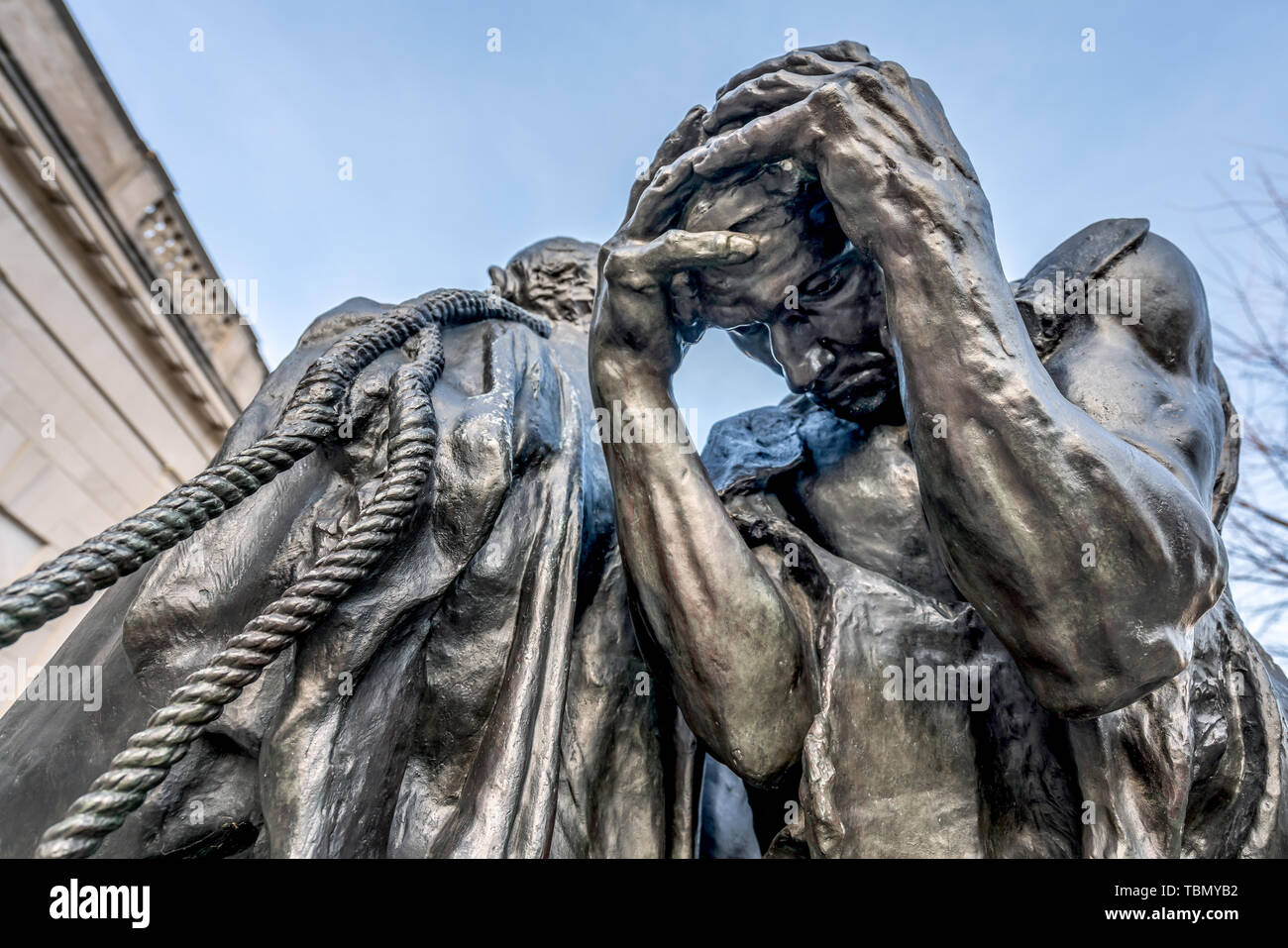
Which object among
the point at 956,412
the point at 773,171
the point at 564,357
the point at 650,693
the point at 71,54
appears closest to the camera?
the point at 956,412

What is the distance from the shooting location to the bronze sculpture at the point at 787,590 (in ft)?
3.47

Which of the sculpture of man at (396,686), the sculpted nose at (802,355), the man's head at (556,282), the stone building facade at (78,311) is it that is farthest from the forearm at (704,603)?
the stone building facade at (78,311)

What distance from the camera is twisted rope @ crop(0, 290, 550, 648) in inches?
37.8

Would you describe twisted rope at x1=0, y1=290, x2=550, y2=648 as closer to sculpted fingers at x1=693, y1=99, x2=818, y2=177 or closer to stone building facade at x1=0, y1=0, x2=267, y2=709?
sculpted fingers at x1=693, y1=99, x2=818, y2=177

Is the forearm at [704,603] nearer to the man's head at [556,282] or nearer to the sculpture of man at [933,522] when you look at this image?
the sculpture of man at [933,522]

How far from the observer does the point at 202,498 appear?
1.10 meters

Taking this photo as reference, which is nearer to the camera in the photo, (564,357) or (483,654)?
(483,654)

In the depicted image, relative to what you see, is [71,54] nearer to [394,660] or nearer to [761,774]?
[394,660]

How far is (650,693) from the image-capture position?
1487 millimetres

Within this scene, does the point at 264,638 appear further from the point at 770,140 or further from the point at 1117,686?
the point at 1117,686

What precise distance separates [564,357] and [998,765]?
1.28 m

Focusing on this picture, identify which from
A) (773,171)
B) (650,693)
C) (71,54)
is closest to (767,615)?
(650,693)

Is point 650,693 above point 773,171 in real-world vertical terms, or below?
below

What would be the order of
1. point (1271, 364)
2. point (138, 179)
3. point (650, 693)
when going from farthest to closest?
point (138, 179), point (1271, 364), point (650, 693)
